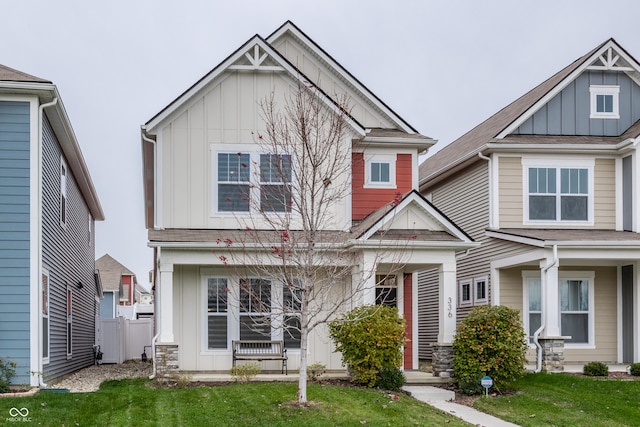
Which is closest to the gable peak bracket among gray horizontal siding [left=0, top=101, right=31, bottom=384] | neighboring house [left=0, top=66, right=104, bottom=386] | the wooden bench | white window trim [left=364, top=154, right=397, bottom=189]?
white window trim [left=364, top=154, right=397, bottom=189]

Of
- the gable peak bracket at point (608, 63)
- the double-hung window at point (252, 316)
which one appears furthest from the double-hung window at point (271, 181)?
the gable peak bracket at point (608, 63)

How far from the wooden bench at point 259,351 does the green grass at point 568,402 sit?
14.3ft

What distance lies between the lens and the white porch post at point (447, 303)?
16.4 meters

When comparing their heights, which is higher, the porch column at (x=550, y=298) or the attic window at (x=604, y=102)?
the attic window at (x=604, y=102)

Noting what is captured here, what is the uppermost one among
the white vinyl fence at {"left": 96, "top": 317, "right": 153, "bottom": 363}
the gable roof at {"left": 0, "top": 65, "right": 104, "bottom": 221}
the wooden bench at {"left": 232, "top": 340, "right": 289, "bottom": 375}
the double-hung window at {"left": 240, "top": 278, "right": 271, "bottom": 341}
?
the gable roof at {"left": 0, "top": 65, "right": 104, "bottom": 221}

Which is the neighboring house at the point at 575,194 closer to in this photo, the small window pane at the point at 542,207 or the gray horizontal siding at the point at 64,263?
the small window pane at the point at 542,207

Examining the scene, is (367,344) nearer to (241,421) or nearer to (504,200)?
(241,421)

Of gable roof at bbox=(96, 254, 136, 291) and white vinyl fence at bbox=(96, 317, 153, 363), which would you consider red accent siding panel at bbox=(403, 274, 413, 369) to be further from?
gable roof at bbox=(96, 254, 136, 291)

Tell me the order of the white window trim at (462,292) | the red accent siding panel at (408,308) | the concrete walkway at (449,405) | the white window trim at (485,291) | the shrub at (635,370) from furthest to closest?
the white window trim at (462,292)
the white window trim at (485,291)
the red accent siding panel at (408,308)
the shrub at (635,370)
the concrete walkway at (449,405)

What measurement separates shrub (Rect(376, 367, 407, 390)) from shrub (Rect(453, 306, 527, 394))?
1.37m

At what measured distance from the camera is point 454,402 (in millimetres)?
14789

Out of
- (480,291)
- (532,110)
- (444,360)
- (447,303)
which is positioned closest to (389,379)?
(444,360)

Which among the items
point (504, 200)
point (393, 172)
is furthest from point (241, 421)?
point (504, 200)

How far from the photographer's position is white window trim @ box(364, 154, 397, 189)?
743 inches
